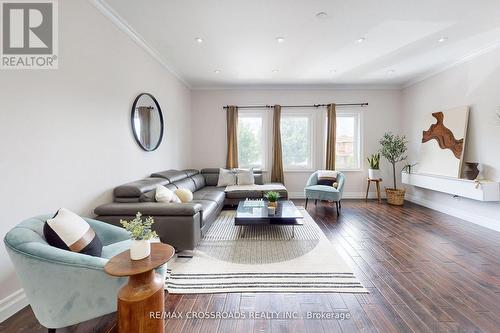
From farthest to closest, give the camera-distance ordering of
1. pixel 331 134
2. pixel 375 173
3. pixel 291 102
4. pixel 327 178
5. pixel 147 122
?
pixel 291 102, pixel 331 134, pixel 375 173, pixel 327 178, pixel 147 122

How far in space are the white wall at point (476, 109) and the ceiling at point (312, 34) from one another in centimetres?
27

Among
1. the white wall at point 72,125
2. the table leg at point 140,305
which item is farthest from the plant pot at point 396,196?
the table leg at point 140,305

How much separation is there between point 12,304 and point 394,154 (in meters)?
6.51

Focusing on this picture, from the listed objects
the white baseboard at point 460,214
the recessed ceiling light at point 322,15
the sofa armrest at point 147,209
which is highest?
the recessed ceiling light at point 322,15

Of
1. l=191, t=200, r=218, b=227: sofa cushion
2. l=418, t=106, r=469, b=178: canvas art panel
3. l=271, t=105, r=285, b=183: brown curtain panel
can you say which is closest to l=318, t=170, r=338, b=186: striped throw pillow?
l=271, t=105, r=285, b=183: brown curtain panel

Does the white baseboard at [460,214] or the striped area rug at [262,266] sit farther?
the white baseboard at [460,214]

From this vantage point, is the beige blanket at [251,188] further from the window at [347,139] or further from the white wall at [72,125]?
the window at [347,139]

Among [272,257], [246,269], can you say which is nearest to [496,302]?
[272,257]

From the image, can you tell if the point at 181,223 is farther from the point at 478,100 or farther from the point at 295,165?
the point at 478,100

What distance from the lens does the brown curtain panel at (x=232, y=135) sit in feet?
19.1

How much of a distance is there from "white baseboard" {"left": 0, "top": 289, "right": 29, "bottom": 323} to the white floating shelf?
569 centimetres

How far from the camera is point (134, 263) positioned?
1353 mm

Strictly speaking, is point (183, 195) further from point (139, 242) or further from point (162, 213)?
point (139, 242)

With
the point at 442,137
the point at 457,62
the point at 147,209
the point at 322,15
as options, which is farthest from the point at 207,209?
the point at 457,62
